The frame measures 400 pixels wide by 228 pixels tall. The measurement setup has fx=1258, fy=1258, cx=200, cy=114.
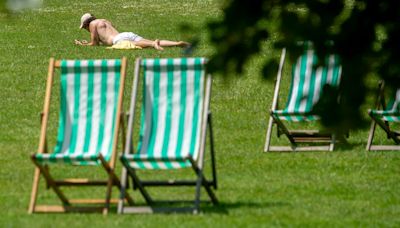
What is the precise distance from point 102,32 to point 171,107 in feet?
37.1

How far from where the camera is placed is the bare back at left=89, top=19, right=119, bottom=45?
2041cm

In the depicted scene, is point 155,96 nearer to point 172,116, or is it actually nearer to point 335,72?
point 172,116

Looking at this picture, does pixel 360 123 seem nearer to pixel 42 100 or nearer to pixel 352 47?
pixel 352 47

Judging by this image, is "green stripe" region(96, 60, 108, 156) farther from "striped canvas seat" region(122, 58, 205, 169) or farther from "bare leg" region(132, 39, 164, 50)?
"bare leg" region(132, 39, 164, 50)

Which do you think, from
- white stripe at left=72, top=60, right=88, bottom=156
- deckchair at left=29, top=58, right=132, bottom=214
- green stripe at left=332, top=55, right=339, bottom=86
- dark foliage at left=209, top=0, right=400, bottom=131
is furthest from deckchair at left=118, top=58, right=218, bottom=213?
dark foliage at left=209, top=0, right=400, bottom=131

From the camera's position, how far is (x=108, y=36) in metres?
20.6

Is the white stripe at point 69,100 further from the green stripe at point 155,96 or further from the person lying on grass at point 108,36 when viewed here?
the person lying on grass at point 108,36

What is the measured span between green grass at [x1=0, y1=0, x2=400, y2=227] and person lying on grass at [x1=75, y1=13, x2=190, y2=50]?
0.25m

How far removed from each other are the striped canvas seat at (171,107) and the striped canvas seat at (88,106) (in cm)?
25

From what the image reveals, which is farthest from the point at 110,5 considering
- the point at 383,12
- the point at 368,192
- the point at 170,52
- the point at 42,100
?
the point at 383,12

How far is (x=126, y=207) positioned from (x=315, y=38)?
4810 millimetres

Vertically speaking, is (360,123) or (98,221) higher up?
(360,123)

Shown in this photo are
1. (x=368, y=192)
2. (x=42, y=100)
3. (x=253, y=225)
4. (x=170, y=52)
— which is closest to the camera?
(x=253, y=225)

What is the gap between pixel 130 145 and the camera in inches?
355
